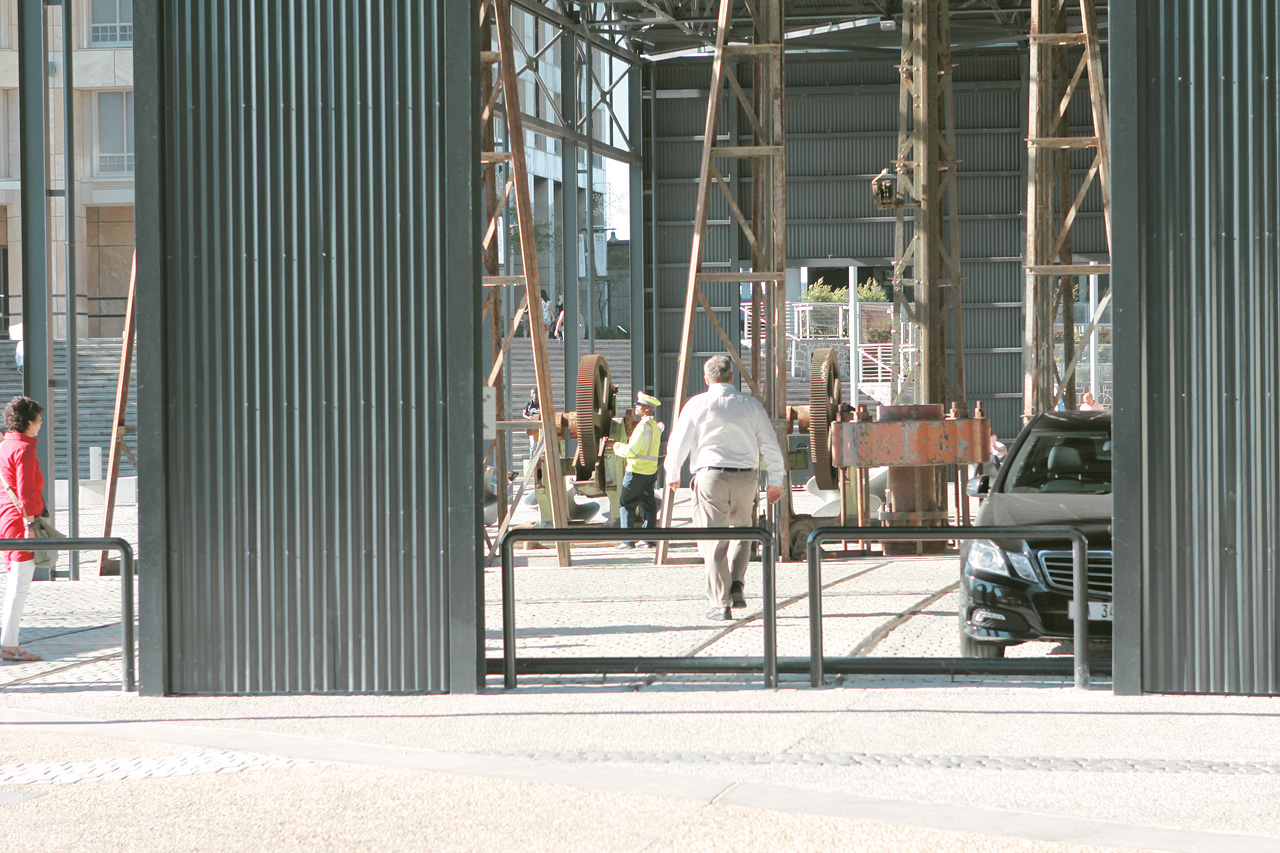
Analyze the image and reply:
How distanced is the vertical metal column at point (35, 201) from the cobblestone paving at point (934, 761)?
1019 cm

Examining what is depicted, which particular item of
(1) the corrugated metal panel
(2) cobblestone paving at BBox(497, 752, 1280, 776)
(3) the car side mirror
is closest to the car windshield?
(3) the car side mirror

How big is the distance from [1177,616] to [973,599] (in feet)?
4.00

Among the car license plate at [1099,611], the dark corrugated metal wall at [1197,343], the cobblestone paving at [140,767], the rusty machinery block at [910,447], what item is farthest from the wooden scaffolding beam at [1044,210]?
the cobblestone paving at [140,767]

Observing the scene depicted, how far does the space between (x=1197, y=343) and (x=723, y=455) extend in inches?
148

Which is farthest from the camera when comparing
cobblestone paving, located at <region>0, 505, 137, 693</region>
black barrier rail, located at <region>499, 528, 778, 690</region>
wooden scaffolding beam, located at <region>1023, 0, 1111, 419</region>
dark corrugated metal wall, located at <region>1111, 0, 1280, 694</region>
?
wooden scaffolding beam, located at <region>1023, 0, 1111, 419</region>

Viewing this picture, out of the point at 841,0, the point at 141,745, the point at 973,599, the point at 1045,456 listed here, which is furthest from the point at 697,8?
the point at 141,745

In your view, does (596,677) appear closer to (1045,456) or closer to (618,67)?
(1045,456)

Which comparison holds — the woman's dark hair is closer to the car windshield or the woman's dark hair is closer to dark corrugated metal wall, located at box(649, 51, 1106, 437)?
the car windshield

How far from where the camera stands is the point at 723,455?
30.8 feet

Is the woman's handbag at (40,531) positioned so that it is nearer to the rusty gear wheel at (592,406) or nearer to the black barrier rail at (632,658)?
the black barrier rail at (632,658)

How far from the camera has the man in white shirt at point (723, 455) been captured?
9344mm

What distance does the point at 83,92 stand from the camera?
4369 centimetres

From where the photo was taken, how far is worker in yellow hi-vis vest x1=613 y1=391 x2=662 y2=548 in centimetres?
1628

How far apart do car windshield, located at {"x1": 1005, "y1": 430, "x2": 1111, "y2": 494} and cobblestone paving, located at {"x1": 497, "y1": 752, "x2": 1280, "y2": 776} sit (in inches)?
130
